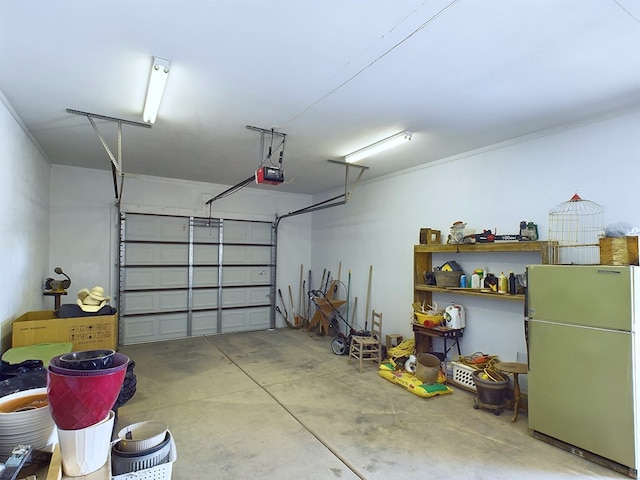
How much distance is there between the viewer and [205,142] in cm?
412

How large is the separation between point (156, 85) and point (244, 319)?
524 cm

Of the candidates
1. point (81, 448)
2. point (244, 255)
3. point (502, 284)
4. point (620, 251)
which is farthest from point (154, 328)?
point (620, 251)

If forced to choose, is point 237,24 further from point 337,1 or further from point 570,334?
point 570,334

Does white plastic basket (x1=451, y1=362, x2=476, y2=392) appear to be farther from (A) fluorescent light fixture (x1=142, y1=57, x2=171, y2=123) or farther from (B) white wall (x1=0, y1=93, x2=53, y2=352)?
(B) white wall (x1=0, y1=93, x2=53, y2=352)

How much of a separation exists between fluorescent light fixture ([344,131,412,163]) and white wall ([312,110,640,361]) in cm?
110

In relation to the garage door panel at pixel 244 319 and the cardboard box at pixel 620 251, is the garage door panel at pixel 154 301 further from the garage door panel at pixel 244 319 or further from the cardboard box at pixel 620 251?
the cardboard box at pixel 620 251

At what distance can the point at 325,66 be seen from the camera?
241cm

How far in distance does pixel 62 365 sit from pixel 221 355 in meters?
4.25

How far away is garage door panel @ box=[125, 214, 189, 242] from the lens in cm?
594

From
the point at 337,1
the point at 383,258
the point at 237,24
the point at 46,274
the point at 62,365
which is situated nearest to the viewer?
the point at 62,365

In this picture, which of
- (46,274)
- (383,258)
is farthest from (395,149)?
(46,274)

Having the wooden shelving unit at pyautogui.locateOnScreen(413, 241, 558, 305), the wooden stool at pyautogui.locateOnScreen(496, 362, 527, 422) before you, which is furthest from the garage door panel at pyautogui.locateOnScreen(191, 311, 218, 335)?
A: the wooden stool at pyautogui.locateOnScreen(496, 362, 527, 422)

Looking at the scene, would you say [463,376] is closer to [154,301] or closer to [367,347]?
[367,347]

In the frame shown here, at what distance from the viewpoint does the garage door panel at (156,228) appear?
5941 mm
